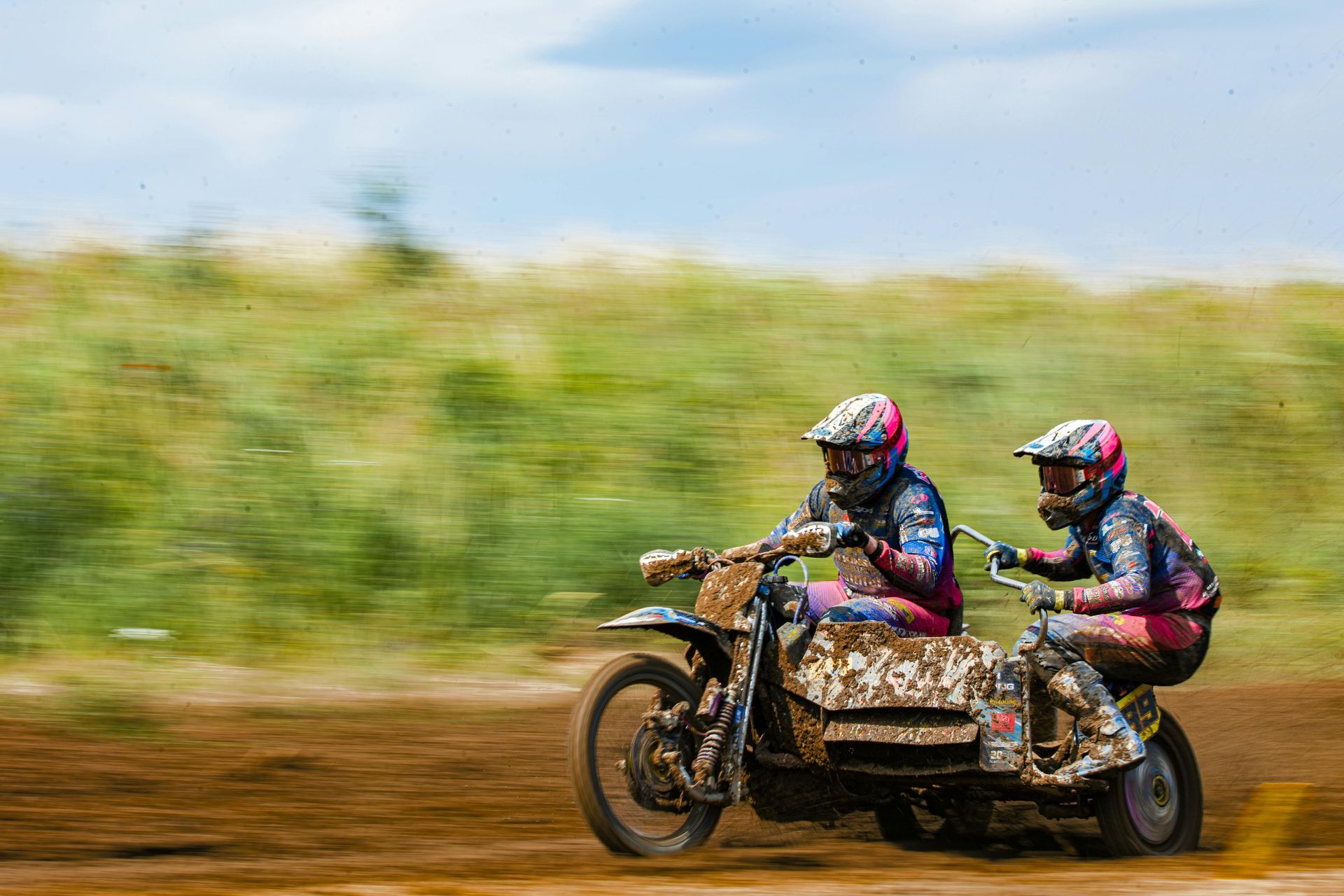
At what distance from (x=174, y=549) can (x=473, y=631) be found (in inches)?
93.9

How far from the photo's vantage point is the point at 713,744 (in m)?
5.88

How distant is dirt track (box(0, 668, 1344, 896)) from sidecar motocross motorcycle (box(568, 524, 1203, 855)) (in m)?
0.23

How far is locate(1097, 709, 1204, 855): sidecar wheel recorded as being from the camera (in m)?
6.20

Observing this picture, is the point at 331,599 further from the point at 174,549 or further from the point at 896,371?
the point at 896,371

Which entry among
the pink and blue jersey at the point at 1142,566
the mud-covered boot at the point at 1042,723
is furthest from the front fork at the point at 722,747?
the pink and blue jersey at the point at 1142,566

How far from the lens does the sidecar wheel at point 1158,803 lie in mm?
6195

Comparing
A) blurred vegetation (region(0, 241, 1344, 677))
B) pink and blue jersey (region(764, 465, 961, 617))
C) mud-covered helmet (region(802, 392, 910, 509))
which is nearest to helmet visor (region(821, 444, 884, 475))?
mud-covered helmet (region(802, 392, 910, 509))

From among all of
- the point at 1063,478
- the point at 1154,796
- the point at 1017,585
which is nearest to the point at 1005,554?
the point at 1017,585

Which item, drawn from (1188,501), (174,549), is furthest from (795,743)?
(1188,501)

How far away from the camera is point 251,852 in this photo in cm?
619

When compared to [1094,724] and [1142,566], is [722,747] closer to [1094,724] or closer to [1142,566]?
[1094,724]

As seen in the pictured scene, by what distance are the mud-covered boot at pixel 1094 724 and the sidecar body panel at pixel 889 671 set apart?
0.29 m

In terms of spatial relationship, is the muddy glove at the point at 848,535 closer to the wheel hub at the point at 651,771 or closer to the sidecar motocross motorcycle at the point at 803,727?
the sidecar motocross motorcycle at the point at 803,727

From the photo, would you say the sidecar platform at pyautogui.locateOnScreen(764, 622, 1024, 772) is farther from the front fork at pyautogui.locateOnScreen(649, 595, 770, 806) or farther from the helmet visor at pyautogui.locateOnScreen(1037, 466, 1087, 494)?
the helmet visor at pyautogui.locateOnScreen(1037, 466, 1087, 494)
